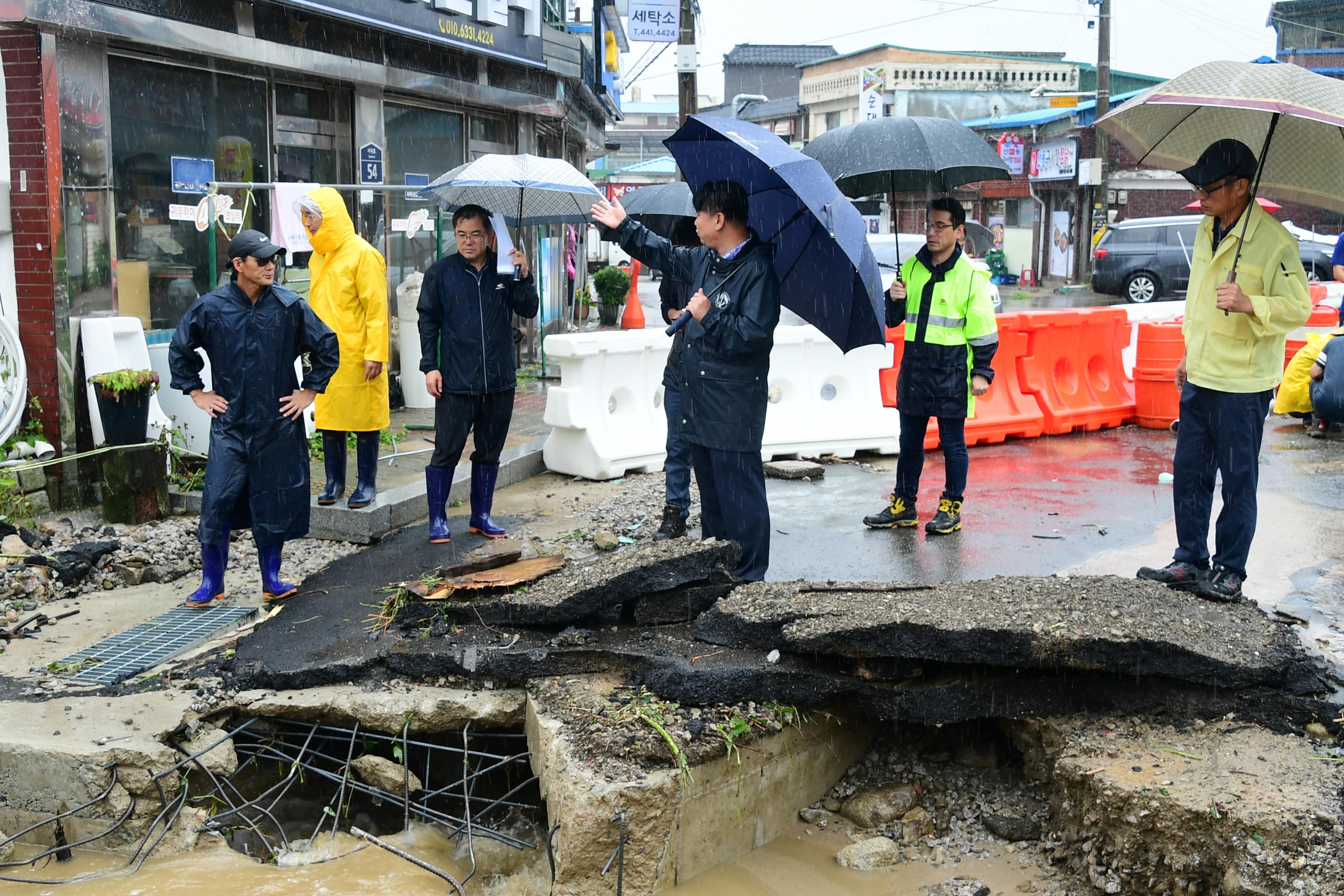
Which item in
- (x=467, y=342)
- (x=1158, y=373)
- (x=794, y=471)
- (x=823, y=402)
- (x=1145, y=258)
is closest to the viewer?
(x=467, y=342)

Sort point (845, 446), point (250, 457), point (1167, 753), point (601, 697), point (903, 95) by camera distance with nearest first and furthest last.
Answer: point (1167, 753) → point (601, 697) → point (250, 457) → point (845, 446) → point (903, 95)

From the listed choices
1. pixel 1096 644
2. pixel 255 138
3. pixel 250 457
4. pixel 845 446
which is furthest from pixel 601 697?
pixel 255 138

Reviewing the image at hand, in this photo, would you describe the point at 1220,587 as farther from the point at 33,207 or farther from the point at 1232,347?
the point at 33,207

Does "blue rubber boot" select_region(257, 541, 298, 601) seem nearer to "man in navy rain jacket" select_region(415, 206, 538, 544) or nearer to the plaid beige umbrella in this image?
Result: "man in navy rain jacket" select_region(415, 206, 538, 544)

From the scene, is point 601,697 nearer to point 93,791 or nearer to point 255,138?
point 93,791

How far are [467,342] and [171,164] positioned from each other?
410 centimetres

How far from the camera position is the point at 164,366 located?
8648 millimetres

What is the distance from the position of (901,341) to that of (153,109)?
20.3ft

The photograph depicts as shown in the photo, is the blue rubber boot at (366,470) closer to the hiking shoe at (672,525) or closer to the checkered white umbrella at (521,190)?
the checkered white umbrella at (521,190)

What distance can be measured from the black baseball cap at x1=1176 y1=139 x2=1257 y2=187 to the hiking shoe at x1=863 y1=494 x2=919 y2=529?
268 cm

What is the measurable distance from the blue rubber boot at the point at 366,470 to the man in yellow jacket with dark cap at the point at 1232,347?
14.6ft

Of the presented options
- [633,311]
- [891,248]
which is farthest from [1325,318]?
[633,311]

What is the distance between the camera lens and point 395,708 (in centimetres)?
471

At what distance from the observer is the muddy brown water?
4.16 meters
